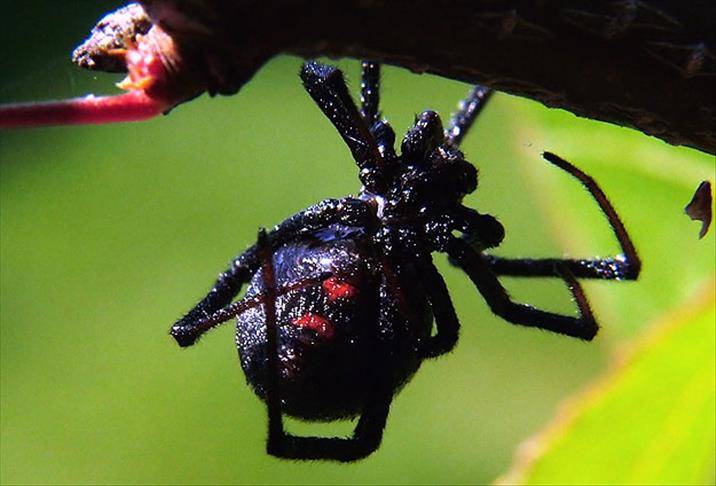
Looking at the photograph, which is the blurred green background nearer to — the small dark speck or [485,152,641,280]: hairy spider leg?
[485,152,641,280]: hairy spider leg

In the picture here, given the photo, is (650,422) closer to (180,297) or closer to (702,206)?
(702,206)

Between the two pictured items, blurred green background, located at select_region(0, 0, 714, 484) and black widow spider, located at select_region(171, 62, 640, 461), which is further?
blurred green background, located at select_region(0, 0, 714, 484)

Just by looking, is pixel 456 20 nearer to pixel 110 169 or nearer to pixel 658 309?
pixel 658 309

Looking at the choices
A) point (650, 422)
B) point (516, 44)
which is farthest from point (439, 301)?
point (516, 44)

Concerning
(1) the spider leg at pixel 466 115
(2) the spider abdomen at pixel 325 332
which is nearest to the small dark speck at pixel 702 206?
(2) the spider abdomen at pixel 325 332

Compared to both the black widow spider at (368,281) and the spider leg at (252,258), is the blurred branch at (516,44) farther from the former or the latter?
the spider leg at (252,258)

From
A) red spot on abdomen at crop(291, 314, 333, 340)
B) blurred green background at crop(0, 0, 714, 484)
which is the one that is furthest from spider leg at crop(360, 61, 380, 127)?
blurred green background at crop(0, 0, 714, 484)

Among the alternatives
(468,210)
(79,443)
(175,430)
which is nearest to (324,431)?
(175,430)
